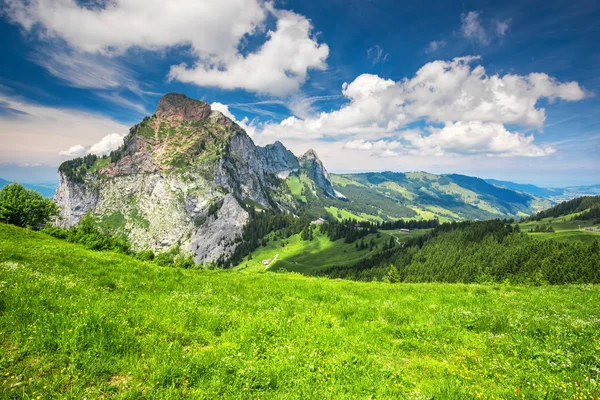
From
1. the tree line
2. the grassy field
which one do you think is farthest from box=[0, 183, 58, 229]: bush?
the tree line

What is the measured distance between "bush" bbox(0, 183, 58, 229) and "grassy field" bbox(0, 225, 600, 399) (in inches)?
2904

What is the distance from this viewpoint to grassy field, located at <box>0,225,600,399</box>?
267 inches

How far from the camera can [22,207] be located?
67.0 m

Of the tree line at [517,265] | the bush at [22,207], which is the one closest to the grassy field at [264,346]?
the bush at [22,207]

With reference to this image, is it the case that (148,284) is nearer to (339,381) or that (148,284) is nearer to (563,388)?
(339,381)

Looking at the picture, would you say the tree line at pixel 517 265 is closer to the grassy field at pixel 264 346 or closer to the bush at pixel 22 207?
the grassy field at pixel 264 346

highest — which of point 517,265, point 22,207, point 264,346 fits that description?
point 22,207

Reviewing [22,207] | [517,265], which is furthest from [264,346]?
[517,265]

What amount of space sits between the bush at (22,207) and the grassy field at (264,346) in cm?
7377

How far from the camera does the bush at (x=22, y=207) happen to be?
64.5 m

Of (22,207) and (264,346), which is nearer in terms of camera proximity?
(264,346)

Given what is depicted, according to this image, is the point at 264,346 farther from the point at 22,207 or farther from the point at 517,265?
the point at 517,265

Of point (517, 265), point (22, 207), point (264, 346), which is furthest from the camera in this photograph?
point (517, 265)

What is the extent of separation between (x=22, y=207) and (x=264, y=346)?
88865 millimetres
